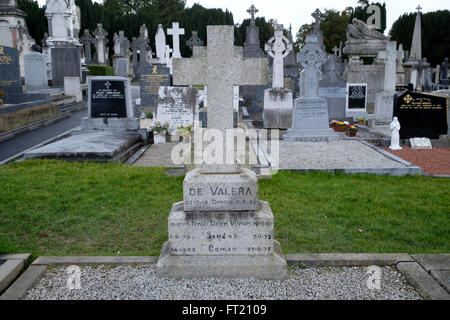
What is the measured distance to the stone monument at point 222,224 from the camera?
11.5ft

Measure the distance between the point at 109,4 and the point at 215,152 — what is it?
222 feet

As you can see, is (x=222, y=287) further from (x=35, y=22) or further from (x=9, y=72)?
(x=35, y=22)

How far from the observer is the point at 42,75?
59.8ft

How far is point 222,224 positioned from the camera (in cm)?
353

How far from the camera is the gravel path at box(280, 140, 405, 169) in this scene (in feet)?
25.7

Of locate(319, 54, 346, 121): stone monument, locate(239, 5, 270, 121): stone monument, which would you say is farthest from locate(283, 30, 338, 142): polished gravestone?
locate(239, 5, 270, 121): stone monument

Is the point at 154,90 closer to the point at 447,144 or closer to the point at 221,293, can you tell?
the point at 447,144

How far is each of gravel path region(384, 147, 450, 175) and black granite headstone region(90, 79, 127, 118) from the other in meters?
6.99

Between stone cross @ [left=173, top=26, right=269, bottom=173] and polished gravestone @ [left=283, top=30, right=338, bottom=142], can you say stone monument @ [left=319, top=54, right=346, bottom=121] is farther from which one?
stone cross @ [left=173, top=26, right=269, bottom=173]

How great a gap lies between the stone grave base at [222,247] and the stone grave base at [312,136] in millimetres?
7726

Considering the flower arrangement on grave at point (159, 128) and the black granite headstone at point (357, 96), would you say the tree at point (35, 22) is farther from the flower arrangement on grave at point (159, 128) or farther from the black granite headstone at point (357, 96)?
the black granite headstone at point (357, 96)

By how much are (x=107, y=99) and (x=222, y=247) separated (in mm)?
7944

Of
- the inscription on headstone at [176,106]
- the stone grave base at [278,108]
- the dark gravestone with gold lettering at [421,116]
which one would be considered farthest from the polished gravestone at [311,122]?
the inscription on headstone at [176,106]

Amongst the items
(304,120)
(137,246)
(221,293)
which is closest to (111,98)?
(304,120)
